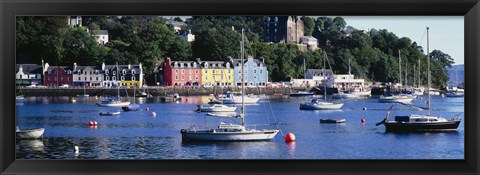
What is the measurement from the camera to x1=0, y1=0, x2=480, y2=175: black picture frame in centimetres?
320

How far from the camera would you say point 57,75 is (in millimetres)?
14805

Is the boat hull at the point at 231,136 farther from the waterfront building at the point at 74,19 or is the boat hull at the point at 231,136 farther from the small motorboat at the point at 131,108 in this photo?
the small motorboat at the point at 131,108

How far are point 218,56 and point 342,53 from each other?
108 inches

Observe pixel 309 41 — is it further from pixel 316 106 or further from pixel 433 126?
pixel 433 126

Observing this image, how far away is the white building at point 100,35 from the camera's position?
465 inches

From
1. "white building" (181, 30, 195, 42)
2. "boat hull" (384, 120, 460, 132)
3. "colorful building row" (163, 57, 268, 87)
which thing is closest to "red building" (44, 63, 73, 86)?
"colorful building row" (163, 57, 268, 87)

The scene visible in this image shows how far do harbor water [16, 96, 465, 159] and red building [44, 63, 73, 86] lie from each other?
761mm

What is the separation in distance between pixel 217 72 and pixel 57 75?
333 cm

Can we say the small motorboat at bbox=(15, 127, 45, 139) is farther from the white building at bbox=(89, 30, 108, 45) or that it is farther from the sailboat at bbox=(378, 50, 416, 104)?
the sailboat at bbox=(378, 50, 416, 104)

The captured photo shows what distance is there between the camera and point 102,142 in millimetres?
10383

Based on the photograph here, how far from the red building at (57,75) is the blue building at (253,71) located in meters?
3.46
